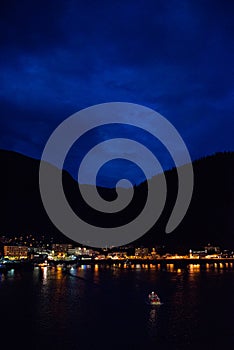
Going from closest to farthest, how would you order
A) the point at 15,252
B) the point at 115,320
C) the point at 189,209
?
1. the point at 115,320
2. the point at 15,252
3. the point at 189,209

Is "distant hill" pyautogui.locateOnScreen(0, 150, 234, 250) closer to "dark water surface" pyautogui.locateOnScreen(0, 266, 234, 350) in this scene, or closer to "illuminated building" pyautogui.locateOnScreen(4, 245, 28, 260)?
"illuminated building" pyautogui.locateOnScreen(4, 245, 28, 260)

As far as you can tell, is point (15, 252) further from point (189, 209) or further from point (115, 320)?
point (115, 320)

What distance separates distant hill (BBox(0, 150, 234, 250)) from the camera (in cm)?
14612

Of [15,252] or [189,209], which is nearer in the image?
[15,252]

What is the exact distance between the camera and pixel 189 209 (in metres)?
154

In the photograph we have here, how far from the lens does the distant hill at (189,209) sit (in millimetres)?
146125

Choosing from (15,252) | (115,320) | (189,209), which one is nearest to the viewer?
(115,320)

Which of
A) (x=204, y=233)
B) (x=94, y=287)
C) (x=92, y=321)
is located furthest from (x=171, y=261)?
(x=92, y=321)

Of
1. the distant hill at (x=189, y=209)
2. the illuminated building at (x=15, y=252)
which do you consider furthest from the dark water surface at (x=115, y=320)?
the distant hill at (x=189, y=209)

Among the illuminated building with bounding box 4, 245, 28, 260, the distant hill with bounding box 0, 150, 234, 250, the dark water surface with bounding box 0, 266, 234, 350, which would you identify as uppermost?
the distant hill with bounding box 0, 150, 234, 250

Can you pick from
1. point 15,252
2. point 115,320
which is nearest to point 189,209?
point 15,252

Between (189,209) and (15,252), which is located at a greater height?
(189,209)

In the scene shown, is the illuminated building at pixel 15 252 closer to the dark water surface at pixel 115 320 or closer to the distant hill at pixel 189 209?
the distant hill at pixel 189 209

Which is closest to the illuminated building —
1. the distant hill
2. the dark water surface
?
the distant hill
